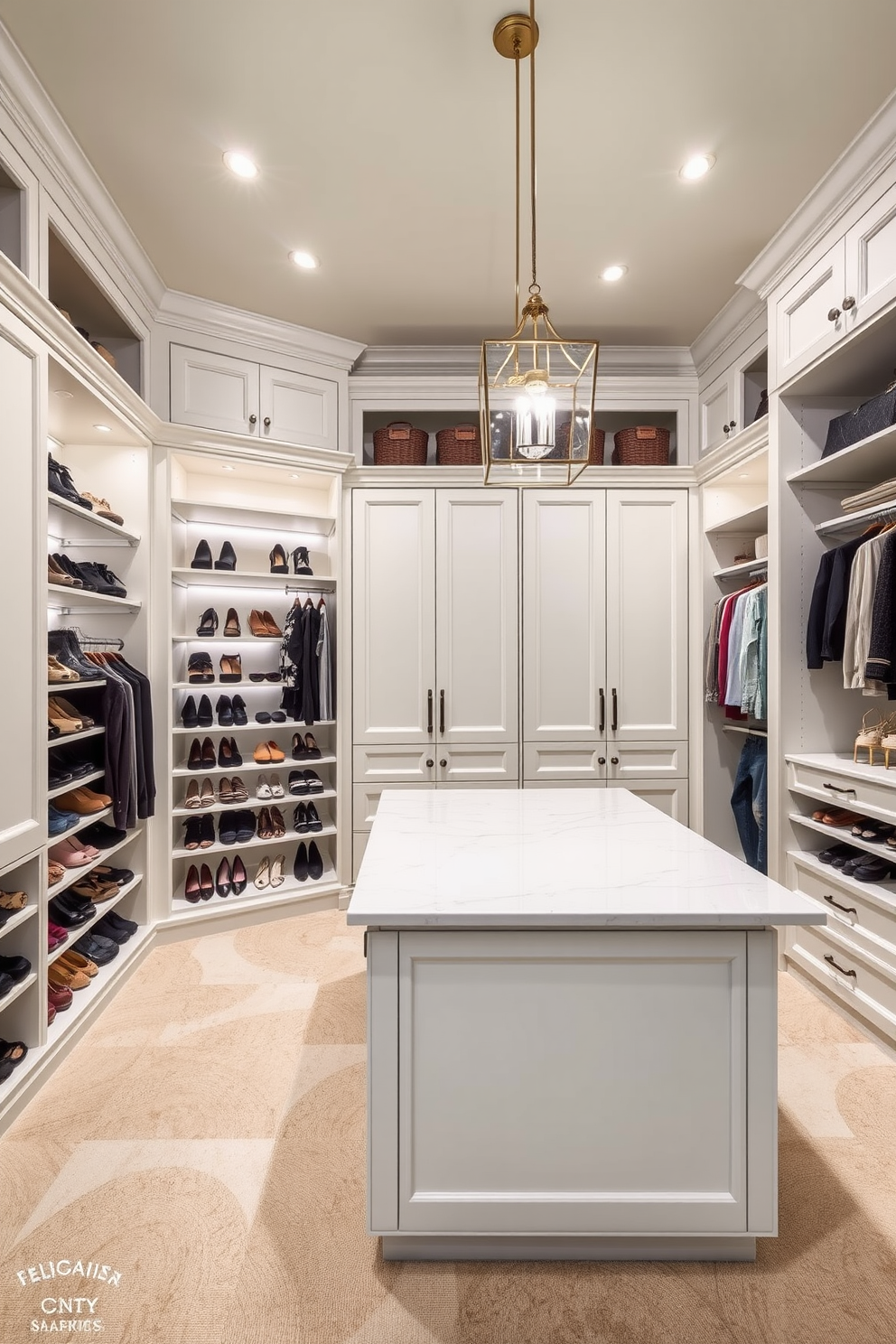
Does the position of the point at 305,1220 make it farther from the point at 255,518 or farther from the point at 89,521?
the point at 255,518

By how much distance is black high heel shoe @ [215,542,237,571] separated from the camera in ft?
11.3

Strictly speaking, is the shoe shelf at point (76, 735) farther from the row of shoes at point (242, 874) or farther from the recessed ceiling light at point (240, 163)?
the recessed ceiling light at point (240, 163)

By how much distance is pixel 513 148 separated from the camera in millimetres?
2293

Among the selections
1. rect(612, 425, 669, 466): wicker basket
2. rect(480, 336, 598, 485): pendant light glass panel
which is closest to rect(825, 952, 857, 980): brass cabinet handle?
rect(480, 336, 598, 485): pendant light glass panel

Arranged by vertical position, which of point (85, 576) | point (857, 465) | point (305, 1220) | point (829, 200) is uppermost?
point (829, 200)

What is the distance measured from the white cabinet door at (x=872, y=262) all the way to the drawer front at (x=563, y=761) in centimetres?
223

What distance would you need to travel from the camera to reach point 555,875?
4.97 ft

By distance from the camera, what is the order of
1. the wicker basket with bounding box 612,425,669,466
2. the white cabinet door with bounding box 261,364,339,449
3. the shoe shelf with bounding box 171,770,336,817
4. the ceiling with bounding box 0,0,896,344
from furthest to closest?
1. the wicker basket with bounding box 612,425,669,466
2. the white cabinet door with bounding box 261,364,339,449
3. the shoe shelf with bounding box 171,770,336,817
4. the ceiling with bounding box 0,0,896,344

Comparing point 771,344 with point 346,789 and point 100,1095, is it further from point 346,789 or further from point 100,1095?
point 100,1095

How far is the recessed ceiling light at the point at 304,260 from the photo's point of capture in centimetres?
286

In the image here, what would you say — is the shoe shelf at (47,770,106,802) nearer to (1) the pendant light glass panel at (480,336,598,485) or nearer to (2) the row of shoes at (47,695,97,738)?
(2) the row of shoes at (47,695,97,738)

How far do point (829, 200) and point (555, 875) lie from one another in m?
2.45

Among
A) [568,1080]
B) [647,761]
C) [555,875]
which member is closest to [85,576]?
[555,875]

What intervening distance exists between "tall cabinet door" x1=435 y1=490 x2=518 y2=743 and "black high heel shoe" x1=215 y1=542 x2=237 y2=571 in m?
1.07
